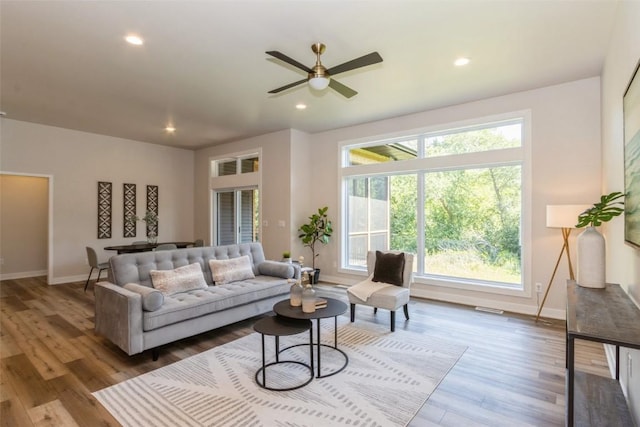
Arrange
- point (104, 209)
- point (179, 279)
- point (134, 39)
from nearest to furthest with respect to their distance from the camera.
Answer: point (134, 39)
point (179, 279)
point (104, 209)

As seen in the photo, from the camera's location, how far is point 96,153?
6703 millimetres

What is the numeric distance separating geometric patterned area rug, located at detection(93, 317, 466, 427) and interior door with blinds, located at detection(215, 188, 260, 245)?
4151 millimetres

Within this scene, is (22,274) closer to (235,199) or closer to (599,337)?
(235,199)

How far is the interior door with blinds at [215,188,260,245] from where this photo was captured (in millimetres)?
7223

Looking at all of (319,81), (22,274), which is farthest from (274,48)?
(22,274)

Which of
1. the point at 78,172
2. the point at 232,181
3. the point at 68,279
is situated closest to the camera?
the point at 68,279

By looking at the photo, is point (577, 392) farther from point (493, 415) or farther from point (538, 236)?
point (538, 236)

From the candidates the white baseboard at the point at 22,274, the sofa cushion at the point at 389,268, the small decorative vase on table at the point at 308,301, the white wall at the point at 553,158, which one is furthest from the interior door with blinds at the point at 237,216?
the white wall at the point at 553,158

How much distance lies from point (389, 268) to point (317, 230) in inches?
92.2

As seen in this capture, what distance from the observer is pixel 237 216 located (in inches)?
295

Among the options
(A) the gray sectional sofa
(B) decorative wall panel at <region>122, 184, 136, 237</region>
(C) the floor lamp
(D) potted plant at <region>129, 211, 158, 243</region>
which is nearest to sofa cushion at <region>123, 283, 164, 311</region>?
(A) the gray sectional sofa

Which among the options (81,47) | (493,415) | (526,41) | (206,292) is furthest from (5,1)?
(493,415)

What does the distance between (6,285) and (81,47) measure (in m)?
5.46

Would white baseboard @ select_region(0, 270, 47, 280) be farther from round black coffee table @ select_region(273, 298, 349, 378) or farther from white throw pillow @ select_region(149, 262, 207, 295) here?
round black coffee table @ select_region(273, 298, 349, 378)
